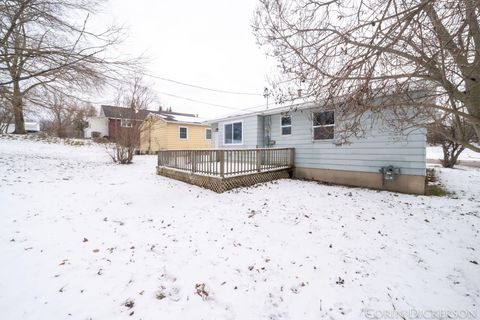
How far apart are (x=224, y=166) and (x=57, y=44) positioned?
22.0 ft

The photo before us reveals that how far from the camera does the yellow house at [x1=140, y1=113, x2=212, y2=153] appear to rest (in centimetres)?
1906

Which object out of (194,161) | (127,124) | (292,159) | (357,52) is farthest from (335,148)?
(127,124)

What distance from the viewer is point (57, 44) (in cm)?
689

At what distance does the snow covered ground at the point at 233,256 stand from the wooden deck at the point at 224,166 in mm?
1188

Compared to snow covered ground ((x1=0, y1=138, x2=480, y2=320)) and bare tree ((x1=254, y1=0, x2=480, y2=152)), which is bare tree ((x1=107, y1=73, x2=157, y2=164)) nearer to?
snow covered ground ((x1=0, y1=138, x2=480, y2=320))

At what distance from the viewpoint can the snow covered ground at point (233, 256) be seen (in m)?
2.27

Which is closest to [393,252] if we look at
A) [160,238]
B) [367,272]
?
[367,272]

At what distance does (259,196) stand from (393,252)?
11.4ft

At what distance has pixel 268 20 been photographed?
309 centimetres

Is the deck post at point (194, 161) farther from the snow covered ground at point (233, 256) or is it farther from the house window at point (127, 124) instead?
the house window at point (127, 124)

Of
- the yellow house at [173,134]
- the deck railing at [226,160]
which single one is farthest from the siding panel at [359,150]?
the yellow house at [173,134]

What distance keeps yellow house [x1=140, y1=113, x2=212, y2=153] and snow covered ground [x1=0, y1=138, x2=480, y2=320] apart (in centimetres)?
1356

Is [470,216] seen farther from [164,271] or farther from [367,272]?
[164,271]

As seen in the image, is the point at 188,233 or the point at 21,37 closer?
the point at 188,233
